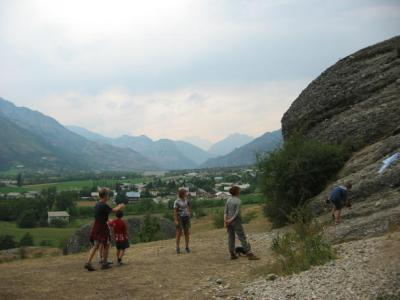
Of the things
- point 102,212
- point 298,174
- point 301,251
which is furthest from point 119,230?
point 298,174

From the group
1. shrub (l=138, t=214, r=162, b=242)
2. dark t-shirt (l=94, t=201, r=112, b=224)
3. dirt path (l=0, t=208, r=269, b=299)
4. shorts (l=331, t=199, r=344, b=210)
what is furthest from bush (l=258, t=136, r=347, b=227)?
dark t-shirt (l=94, t=201, r=112, b=224)

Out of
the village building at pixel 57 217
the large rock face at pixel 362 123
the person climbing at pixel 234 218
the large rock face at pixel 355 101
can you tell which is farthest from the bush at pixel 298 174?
the village building at pixel 57 217

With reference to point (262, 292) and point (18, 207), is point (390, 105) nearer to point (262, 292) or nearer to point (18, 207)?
point (262, 292)

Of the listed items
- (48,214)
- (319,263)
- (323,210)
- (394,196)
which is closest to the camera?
(319,263)

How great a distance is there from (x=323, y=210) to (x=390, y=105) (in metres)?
7.51

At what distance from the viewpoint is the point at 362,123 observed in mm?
25406

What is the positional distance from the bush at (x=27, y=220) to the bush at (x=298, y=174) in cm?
6993

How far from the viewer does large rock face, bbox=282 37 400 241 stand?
17531 millimetres

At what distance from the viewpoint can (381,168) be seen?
20.0m

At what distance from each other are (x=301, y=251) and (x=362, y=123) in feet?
48.5

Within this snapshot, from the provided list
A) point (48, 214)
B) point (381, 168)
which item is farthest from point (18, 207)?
point (381, 168)

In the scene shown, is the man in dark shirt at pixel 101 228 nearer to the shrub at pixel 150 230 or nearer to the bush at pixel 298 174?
the bush at pixel 298 174

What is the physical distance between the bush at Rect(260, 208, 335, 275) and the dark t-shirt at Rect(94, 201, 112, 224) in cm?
515

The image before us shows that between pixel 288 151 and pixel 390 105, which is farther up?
pixel 390 105
